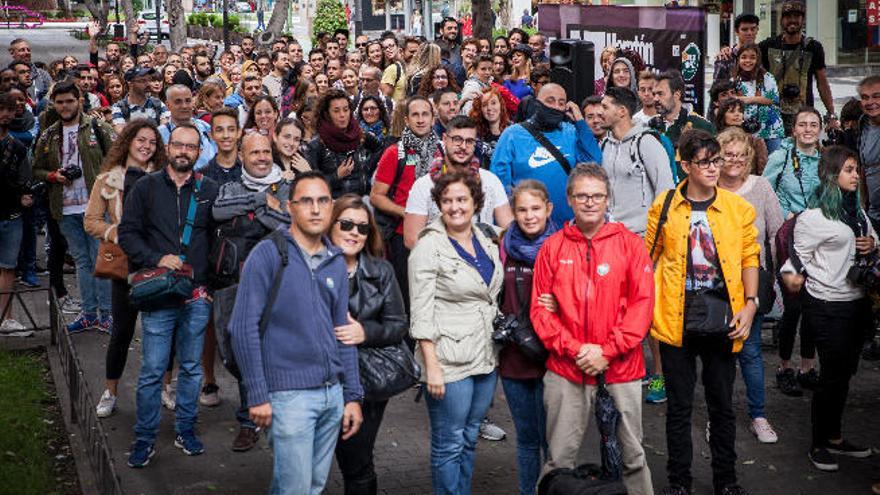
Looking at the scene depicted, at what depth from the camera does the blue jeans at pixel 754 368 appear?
785cm

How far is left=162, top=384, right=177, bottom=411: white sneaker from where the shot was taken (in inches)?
344

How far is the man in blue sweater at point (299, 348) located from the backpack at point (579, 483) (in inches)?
41.6

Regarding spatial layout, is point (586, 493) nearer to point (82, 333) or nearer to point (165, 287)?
point (165, 287)

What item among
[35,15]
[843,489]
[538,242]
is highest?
[35,15]

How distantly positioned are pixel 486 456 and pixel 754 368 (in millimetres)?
1817

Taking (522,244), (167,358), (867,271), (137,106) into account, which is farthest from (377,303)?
(137,106)

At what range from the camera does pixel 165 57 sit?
842 inches

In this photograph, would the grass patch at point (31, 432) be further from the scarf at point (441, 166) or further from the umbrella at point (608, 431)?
the umbrella at point (608, 431)

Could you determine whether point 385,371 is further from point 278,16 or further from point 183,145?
point 278,16

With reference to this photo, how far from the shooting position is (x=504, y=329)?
251 inches

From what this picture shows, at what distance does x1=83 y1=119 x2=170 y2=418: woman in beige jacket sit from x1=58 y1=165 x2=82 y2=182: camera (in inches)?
98.2

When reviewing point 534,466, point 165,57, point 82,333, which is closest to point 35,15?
point 165,57

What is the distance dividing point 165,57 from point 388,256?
44.6ft

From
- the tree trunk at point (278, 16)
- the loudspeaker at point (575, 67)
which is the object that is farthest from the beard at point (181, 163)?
the tree trunk at point (278, 16)
